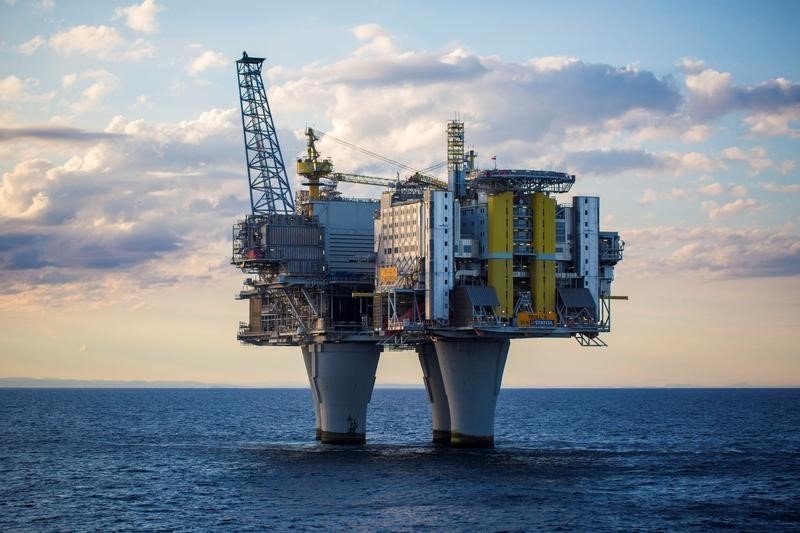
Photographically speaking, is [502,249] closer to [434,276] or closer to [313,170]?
[434,276]

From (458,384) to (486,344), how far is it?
149 inches

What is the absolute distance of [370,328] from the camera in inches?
3730

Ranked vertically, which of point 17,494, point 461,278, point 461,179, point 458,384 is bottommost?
point 17,494

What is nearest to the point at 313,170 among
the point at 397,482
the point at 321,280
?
the point at 321,280

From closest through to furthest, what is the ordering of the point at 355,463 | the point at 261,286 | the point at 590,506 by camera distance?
the point at 590,506 → the point at 355,463 → the point at 261,286

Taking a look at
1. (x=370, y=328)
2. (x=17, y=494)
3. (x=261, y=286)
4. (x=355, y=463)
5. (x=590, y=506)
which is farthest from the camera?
(x=261, y=286)

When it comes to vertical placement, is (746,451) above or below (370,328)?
below

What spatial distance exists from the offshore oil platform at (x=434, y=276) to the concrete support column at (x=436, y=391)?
0.11 m

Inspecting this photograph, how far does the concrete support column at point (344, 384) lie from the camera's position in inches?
3784

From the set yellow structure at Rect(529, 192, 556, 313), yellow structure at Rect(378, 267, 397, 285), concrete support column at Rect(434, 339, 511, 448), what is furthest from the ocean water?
yellow structure at Rect(378, 267, 397, 285)

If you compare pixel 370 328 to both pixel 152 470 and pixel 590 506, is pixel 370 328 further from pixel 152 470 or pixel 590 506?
pixel 590 506

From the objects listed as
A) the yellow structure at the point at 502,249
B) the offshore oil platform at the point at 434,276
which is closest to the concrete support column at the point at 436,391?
the offshore oil platform at the point at 434,276

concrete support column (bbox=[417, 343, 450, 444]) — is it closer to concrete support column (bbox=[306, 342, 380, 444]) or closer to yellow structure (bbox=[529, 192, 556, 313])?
concrete support column (bbox=[306, 342, 380, 444])

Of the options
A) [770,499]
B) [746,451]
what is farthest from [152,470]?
[746,451]
